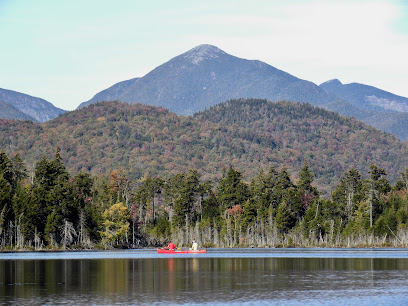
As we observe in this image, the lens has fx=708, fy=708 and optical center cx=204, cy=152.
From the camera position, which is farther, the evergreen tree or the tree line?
the evergreen tree

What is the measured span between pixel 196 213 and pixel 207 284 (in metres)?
Result: 105

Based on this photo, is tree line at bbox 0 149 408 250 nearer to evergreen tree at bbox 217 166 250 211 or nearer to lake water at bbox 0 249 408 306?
evergreen tree at bbox 217 166 250 211

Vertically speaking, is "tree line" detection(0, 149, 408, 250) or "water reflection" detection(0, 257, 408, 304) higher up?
"tree line" detection(0, 149, 408, 250)

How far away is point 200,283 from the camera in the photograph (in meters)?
62.8

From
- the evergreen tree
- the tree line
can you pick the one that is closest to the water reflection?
the tree line

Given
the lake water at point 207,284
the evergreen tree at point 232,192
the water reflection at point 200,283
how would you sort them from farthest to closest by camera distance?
the evergreen tree at point 232,192
the water reflection at point 200,283
the lake water at point 207,284

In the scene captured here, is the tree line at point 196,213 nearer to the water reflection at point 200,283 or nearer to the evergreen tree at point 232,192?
the evergreen tree at point 232,192

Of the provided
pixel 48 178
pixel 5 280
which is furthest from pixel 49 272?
pixel 48 178

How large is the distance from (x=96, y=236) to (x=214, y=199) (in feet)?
114

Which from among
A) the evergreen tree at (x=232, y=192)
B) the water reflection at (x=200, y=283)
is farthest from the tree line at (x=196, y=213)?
the water reflection at (x=200, y=283)

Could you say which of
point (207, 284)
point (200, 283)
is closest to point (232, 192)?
point (200, 283)

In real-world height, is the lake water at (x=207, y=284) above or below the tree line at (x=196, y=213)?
below

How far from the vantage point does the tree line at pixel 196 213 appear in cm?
13438

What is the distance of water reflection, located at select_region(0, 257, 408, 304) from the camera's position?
Result: 5228 cm
